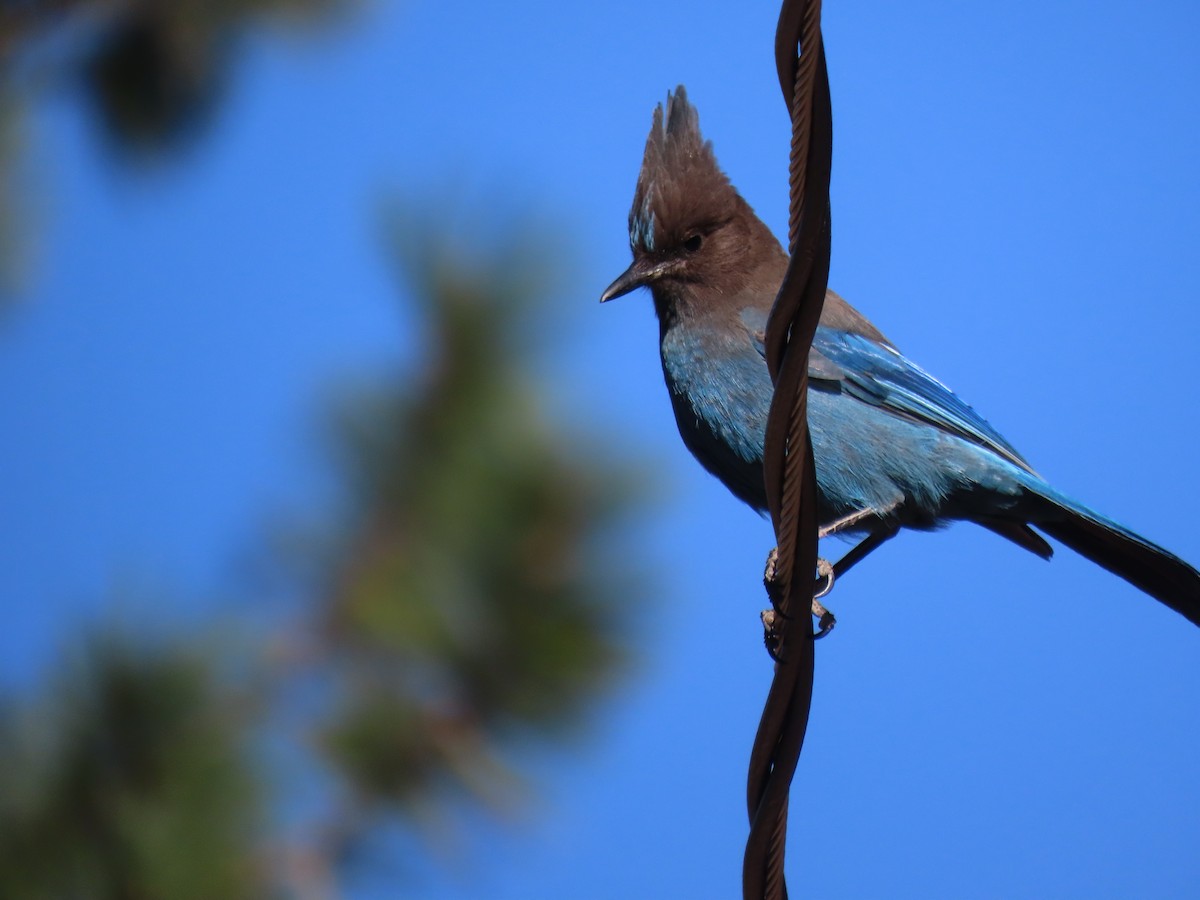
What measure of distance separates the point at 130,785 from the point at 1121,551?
2.63 meters

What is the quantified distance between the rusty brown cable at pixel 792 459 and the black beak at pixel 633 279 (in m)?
2.39

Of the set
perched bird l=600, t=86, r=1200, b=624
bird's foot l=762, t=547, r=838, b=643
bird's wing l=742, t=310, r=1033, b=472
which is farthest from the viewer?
bird's wing l=742, t=310, r=1033, b=472

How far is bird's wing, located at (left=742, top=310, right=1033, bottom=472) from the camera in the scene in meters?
3.98

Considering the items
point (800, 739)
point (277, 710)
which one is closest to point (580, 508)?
point (277, 710)

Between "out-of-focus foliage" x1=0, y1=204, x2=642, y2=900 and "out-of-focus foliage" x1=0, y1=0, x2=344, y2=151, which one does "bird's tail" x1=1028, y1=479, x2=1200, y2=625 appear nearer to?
"out-of-focus foliage" x1=0, y1=204, x2=642, y2=900

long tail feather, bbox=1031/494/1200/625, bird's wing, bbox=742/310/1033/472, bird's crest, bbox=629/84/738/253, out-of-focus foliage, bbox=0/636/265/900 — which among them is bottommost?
out-of-focus foliage, bbox=0/636/265/900

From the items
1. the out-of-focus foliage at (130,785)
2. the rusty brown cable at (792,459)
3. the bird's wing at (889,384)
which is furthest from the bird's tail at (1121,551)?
the out-of-focus foliage at (130,785)

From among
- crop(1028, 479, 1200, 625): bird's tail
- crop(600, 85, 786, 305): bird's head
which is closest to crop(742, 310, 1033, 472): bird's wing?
crop(1028, 479, 1200, 625): bird's tail

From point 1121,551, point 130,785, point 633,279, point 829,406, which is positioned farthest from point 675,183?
point 130,785

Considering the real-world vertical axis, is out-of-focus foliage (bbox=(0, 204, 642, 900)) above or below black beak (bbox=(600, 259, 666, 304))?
below

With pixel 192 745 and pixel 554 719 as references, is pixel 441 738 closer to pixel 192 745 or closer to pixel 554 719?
pixel 554 719

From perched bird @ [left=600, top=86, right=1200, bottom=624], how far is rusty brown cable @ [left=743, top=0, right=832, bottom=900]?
181 cm

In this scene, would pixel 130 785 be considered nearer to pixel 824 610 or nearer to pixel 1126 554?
pixel 824 610

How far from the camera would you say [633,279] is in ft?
14.1
